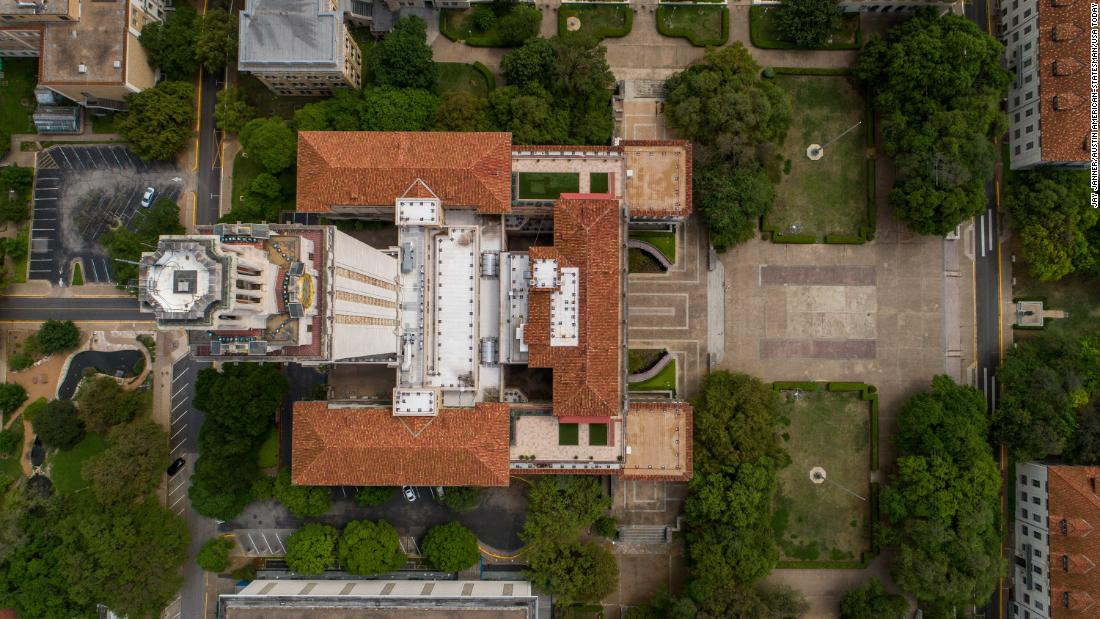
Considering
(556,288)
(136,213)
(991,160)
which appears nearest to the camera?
(556,288)

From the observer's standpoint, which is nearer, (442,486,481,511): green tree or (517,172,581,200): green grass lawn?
(517,172,581,200): green grass lawn

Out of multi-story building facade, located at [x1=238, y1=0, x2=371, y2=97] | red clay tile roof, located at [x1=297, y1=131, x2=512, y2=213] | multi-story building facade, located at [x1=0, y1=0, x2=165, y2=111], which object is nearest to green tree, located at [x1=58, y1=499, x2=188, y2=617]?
red clay tile roof, located at [x1=297, y1=131, x2=512, y2=213]

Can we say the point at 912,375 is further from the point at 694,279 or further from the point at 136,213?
the point at 136,213

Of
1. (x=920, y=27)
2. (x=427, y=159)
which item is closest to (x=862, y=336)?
(x=920, y=27)

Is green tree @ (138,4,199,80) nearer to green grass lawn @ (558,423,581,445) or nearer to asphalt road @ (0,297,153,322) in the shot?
asphalt road @ (0,297,153,322)

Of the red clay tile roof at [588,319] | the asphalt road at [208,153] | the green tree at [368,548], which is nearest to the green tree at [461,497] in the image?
the green tree at [368,548]

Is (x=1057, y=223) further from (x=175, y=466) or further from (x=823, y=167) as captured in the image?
(x=175, y=466)
